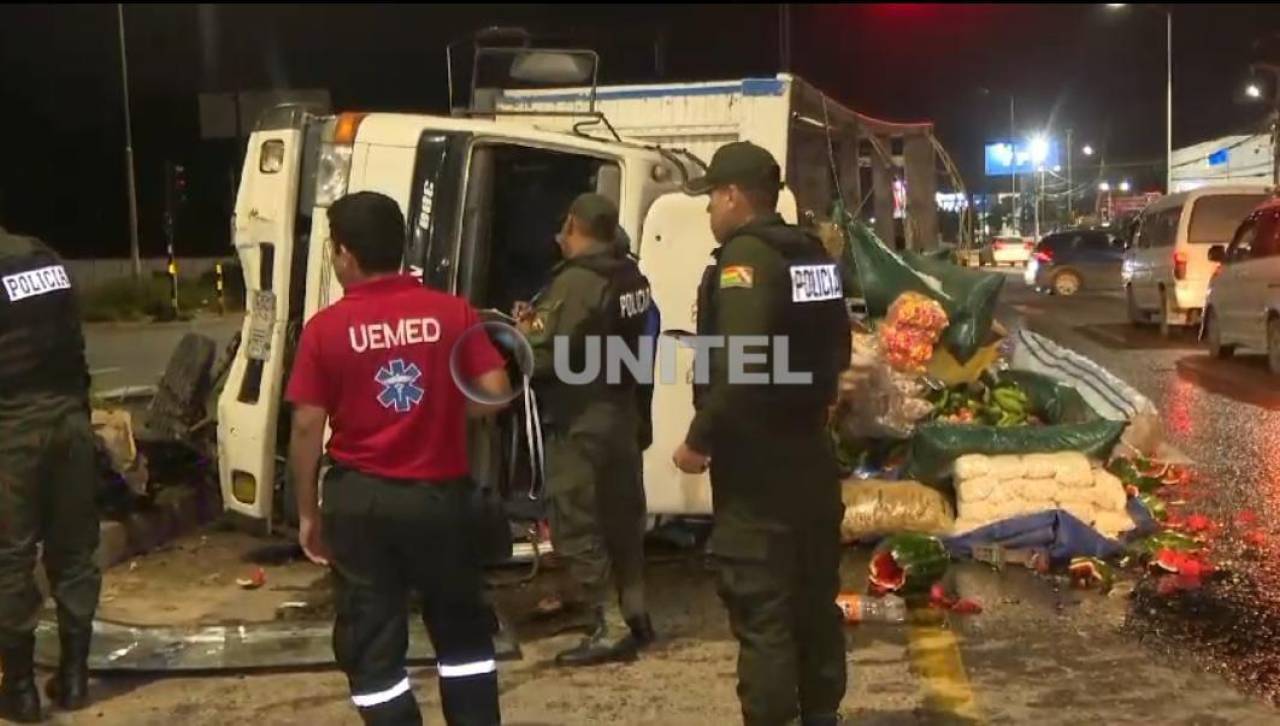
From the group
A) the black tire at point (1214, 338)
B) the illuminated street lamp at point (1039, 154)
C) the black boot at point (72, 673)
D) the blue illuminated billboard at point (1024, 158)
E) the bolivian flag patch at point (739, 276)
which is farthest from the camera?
the blue illuminated billboard at point (1024, 158)

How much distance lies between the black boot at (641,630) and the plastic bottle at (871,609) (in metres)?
0.80

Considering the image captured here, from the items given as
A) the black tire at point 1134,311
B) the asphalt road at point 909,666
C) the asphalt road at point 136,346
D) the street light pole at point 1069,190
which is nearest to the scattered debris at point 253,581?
the asphalt road at point 909,666

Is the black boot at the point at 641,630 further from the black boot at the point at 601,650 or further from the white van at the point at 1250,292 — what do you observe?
the white van at the point at 1250,292

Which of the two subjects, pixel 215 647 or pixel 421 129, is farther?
pixel 421 129

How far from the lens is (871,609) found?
5801 mm

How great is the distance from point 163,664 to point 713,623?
2.20 m

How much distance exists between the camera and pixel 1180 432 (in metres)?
10.3

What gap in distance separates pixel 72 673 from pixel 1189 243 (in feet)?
49.7

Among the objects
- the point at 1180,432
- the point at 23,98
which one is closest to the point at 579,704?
the point at 1180,432

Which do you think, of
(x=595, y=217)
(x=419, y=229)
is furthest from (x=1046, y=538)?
(x=419, y=229)

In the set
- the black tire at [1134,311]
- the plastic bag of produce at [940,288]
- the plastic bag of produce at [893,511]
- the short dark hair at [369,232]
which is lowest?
the plastic bag of produce at [893,511]

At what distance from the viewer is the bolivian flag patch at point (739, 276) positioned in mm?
3891

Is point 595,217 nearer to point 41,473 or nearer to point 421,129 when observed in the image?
point 421,129

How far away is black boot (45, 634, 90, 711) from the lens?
4.95m
